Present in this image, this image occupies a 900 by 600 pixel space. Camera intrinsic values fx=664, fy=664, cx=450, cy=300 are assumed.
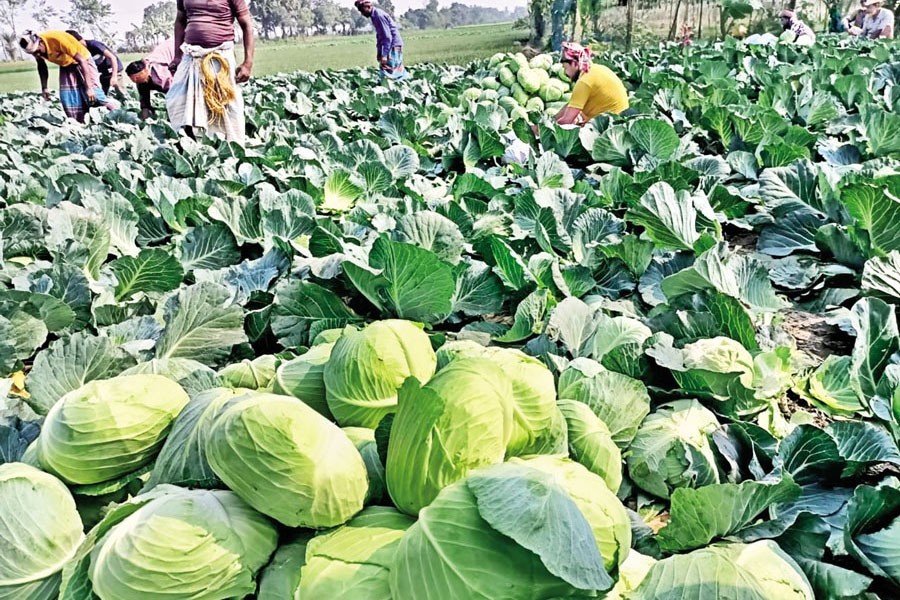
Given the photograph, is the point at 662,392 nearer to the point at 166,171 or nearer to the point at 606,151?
the point at 606,151

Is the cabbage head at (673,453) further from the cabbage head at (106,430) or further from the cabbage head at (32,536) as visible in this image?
the cabbage head at (32,536)

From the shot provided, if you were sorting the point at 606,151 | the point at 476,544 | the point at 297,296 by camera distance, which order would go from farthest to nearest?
the point at 606,151, the point at 297,296, the point at 476,544

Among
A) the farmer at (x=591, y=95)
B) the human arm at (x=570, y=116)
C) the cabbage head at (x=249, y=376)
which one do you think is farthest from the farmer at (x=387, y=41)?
the cabbage head at (x=249, y=376)

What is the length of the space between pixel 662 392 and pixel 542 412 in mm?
763

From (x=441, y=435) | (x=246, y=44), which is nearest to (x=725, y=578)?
(x=441, y=435)

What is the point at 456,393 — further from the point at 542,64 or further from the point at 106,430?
the point at 542,64

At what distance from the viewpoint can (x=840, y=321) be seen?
3084 mm

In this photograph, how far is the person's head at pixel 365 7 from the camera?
1338cm

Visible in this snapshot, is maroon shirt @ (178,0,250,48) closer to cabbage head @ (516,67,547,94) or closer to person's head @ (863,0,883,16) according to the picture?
cabbage head @ (516,67,547,94)

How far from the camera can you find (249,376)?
2.19 metres

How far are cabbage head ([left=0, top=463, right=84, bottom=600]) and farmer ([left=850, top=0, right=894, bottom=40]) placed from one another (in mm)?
24111

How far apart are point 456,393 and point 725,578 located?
2.26 ft

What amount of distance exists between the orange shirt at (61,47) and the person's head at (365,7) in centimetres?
523

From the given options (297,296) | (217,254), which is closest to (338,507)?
(297,296)
